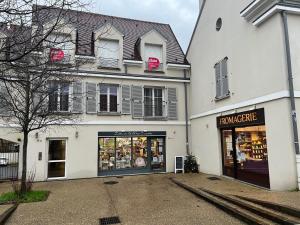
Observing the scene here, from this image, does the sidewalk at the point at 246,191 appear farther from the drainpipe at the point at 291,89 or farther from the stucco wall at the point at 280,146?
the drainpipe at the point at 291,89

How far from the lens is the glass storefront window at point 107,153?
13.2 meters

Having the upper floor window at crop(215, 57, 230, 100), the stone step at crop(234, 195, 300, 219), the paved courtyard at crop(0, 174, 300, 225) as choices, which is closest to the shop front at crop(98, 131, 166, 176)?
the paved courtyard at crop(0, 174, 300, 225)

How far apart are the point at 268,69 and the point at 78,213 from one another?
289 inches

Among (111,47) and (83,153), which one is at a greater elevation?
(111,47)

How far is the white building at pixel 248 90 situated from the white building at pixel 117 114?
1526mm

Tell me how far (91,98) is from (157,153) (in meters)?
4.54

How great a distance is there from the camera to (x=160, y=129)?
1404 centimetres

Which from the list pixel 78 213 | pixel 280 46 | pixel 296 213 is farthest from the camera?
pixel 280 46

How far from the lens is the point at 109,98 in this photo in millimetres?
13547

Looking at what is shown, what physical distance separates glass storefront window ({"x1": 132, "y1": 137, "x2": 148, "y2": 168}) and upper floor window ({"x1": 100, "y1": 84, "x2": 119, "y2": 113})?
198 centimetres

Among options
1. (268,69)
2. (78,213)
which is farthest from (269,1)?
(78,213)

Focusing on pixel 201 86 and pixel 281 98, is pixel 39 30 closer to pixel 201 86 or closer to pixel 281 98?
pixel 281 98

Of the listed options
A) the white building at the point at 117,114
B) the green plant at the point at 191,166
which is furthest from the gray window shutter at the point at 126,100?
the green plant at the point at 191,166

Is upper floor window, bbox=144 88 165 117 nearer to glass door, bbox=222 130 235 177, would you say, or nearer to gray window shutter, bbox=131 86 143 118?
gray window shutter, bbox=131 86 143 118
